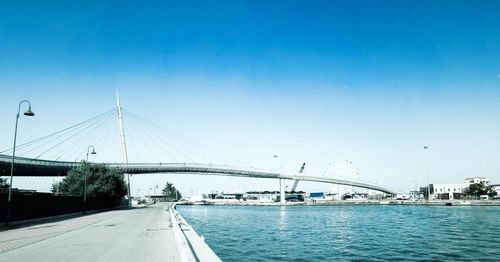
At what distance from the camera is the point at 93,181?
2729 inches

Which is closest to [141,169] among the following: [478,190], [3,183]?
[3,183]

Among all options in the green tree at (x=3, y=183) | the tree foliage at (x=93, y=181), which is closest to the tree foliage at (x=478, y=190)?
the tree foliage at (x=93, y=181)

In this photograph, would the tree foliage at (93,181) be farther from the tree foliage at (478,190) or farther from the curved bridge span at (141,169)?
the tree foliage at (478,190)

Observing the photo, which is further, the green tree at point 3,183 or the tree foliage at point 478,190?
the tree foliage at point 478,190

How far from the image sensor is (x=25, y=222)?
33.7 meters

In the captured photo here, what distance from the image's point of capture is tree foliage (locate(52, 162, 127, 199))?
2650 inches

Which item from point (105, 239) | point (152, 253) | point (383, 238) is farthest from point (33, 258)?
point (383, 238)

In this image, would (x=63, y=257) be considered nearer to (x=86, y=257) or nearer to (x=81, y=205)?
(x=86, y=257)

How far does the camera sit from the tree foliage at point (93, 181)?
221 ft

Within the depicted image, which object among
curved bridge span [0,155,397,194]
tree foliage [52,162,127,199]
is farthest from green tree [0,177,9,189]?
tree foliage [52,162,127,199]

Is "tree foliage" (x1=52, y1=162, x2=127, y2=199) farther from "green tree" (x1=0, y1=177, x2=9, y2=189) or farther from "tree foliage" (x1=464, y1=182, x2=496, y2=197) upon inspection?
"tree foliage" (x1=464, y1=182, x2=496, y2=197)

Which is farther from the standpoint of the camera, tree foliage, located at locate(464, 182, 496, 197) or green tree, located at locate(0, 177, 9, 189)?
tree foliage, located at locate(464, 182, 496, 197)

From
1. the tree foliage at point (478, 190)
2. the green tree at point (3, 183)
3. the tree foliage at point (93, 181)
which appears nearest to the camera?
the tree foliage at point (93, 181)

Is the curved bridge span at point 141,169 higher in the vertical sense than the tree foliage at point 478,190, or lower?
higher
